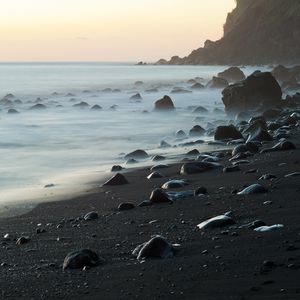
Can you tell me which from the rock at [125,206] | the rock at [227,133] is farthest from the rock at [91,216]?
the rock at [227,133]

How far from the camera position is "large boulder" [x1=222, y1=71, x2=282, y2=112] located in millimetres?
20788

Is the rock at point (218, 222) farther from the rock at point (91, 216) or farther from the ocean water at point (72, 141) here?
the ocean water at point (72, 141)

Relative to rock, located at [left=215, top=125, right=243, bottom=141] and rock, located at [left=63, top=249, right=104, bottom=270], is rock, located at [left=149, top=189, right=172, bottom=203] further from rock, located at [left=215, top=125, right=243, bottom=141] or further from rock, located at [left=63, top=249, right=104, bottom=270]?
rock, located at [left=215, top=125, right=243, bottom=141]

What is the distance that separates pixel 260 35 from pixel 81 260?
98427 millimetres

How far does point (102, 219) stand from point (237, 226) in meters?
1.46

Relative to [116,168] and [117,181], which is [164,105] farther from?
[117,181]

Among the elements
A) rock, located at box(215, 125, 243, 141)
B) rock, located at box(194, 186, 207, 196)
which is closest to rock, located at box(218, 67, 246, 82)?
rock, located at box(215, 125, 243, 141)

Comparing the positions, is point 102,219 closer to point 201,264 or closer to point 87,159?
point 201,264

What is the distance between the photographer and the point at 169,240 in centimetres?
429

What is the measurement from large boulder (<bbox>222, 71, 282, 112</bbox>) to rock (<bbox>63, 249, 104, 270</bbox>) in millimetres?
17327

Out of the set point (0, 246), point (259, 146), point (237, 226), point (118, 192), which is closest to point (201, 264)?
point (237, 226)

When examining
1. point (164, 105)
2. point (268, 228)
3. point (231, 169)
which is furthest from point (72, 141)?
point (268, 228)

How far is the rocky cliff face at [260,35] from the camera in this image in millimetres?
90338

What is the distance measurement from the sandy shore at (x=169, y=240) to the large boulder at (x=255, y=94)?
1441 cm
